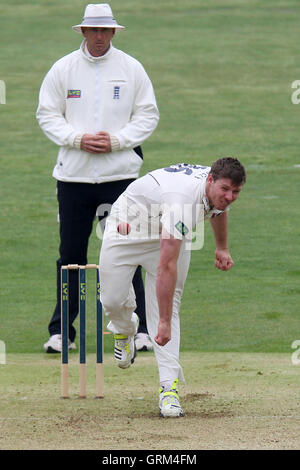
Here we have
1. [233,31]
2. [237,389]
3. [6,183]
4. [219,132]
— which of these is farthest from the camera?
[233,31]

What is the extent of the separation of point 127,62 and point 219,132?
10182 mm

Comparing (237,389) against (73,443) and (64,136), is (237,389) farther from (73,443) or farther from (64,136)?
(64,136)

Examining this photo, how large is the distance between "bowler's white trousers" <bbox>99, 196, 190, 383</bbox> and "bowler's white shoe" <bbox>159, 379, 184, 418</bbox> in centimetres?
8

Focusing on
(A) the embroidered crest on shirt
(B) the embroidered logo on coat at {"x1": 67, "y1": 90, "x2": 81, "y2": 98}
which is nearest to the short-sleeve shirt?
(A) the embroidered crest on shirt

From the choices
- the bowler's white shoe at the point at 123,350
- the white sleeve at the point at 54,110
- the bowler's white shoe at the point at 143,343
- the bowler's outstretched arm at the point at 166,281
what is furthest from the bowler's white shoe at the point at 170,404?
the white sleeve at the point at 54,110

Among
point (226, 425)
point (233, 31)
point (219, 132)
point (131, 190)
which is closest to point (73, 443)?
point (226, 425)

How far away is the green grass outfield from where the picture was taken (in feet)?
30.2

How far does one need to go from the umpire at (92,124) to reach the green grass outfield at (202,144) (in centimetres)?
114

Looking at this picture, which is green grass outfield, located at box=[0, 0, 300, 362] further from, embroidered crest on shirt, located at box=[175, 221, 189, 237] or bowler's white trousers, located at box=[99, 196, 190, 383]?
embroidered crest on shirt, located at box=[175, 221, 189, 237]

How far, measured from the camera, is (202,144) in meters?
17.3

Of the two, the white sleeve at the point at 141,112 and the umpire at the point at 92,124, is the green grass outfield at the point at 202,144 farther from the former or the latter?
the white sleeve at the point at 141,112

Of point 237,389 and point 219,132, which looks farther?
point 219,132

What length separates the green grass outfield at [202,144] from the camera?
920 centimetres

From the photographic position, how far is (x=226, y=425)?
6.01 meters
